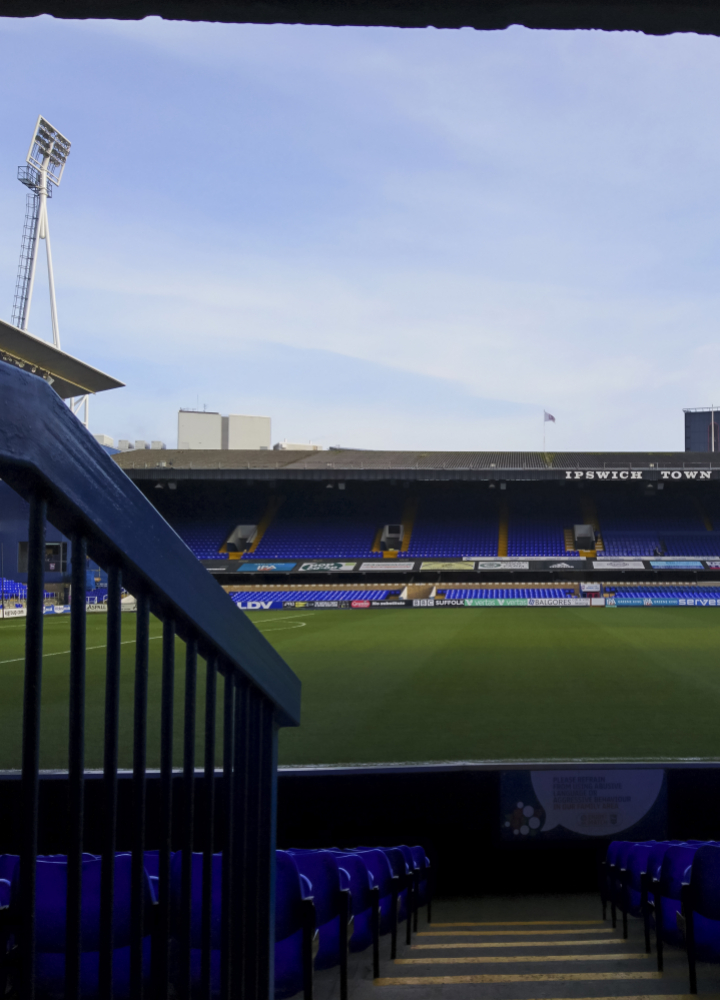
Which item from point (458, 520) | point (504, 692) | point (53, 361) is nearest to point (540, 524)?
point (458, 520)

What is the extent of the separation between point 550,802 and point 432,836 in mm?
953

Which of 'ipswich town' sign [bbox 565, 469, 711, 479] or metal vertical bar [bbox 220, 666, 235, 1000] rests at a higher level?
'ipswich town' sign [bbox 565, 469, 711, 479]

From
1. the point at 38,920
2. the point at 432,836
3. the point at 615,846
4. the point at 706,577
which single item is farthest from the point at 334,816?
the point at 706,577

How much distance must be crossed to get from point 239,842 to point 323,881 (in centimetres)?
128

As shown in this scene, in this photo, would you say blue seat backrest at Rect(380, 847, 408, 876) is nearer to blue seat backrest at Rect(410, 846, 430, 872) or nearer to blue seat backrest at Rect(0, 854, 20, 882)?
blue seat backrest at Rect(410, 846, 430, 872)

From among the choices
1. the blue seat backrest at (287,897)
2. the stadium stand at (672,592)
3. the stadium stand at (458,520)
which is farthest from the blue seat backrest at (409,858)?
the stadium stand at (458,520)

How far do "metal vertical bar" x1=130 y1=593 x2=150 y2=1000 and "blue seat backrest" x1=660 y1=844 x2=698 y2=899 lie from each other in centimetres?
284

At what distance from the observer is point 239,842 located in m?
1.78

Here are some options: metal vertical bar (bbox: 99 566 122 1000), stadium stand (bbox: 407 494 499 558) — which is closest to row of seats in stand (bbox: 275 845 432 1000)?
metal vertical bar (bbox: 99 566 122 1000)

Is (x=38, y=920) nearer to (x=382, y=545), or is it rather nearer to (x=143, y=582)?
(x=143, y=582)

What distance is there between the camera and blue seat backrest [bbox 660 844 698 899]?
11.1 feet

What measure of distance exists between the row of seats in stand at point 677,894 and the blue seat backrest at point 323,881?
1399 millimetres

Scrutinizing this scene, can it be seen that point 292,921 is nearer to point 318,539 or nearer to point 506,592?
point 506,592

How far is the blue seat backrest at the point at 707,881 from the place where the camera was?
300 cm
